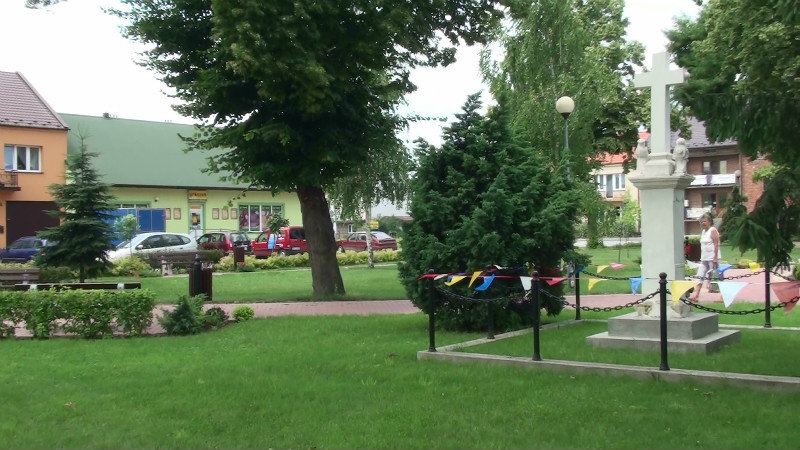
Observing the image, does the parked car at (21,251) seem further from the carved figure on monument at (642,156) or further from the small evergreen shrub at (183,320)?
the carved figure on monument at (642,156)

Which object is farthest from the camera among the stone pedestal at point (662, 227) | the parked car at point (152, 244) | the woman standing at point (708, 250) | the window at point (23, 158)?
the window at point (23, 158)

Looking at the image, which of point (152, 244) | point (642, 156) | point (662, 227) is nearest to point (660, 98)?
point (642, 156)

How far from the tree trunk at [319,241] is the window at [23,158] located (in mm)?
25736

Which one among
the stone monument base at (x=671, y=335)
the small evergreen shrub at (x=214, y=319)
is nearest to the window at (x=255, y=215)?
the small evergreen shrub at (x=214, y=319)

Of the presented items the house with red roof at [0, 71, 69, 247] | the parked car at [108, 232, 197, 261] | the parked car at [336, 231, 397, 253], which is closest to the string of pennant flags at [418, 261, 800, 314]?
the parked car at [108, 232, 197, 261]

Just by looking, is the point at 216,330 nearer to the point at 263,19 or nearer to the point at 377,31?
the point at 263,19

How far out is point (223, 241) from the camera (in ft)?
122

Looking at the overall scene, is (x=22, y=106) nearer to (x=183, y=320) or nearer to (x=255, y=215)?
(x=255, y=215)

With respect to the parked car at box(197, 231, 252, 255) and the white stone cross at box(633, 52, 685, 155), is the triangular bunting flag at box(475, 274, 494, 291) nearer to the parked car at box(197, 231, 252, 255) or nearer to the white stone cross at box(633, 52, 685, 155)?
the white stone cross at box(633, 52, 685, 155)

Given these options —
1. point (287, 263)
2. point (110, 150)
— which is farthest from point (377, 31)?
point (110, 150)

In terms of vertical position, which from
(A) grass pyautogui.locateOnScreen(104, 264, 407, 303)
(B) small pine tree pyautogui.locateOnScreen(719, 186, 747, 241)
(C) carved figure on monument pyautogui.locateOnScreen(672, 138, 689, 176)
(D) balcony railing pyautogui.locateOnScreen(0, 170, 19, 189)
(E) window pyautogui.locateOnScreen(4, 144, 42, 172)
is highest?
(E) window pyautogui.locateOnScreen(4, 144, 42, 172)

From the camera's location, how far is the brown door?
3766 cm

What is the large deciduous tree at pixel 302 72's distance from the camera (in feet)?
45.2

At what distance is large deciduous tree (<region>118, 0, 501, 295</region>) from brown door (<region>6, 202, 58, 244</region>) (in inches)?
953
